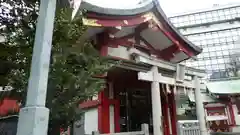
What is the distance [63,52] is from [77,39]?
1.50ft

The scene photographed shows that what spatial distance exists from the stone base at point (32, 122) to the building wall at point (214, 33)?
40623mm

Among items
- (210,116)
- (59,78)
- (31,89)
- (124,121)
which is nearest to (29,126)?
(31,89)

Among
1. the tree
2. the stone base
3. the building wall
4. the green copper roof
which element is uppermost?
the building wall

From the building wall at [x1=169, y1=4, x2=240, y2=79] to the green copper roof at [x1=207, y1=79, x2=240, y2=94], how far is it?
75.9 feet

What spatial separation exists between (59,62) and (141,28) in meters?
5.90

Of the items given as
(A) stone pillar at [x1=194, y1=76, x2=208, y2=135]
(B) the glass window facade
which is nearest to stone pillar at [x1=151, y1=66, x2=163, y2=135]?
(A) stone pillar at [x1=194, y1=76, x2=208, y2=135]

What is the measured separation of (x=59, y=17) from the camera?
3.47 meters

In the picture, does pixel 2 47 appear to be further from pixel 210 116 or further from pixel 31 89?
pixel 210 116

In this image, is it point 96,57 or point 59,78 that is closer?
point 59,78

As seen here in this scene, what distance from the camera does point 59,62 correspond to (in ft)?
10.5

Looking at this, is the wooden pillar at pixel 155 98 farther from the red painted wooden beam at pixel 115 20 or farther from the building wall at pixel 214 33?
the building wall at pixel 214 33

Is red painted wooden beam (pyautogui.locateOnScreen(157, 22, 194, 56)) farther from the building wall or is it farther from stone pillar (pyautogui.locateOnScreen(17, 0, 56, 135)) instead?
the building wall

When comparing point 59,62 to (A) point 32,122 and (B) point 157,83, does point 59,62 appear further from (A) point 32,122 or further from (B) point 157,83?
(B) point 157,83

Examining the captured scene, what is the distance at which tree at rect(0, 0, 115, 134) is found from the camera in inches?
126
